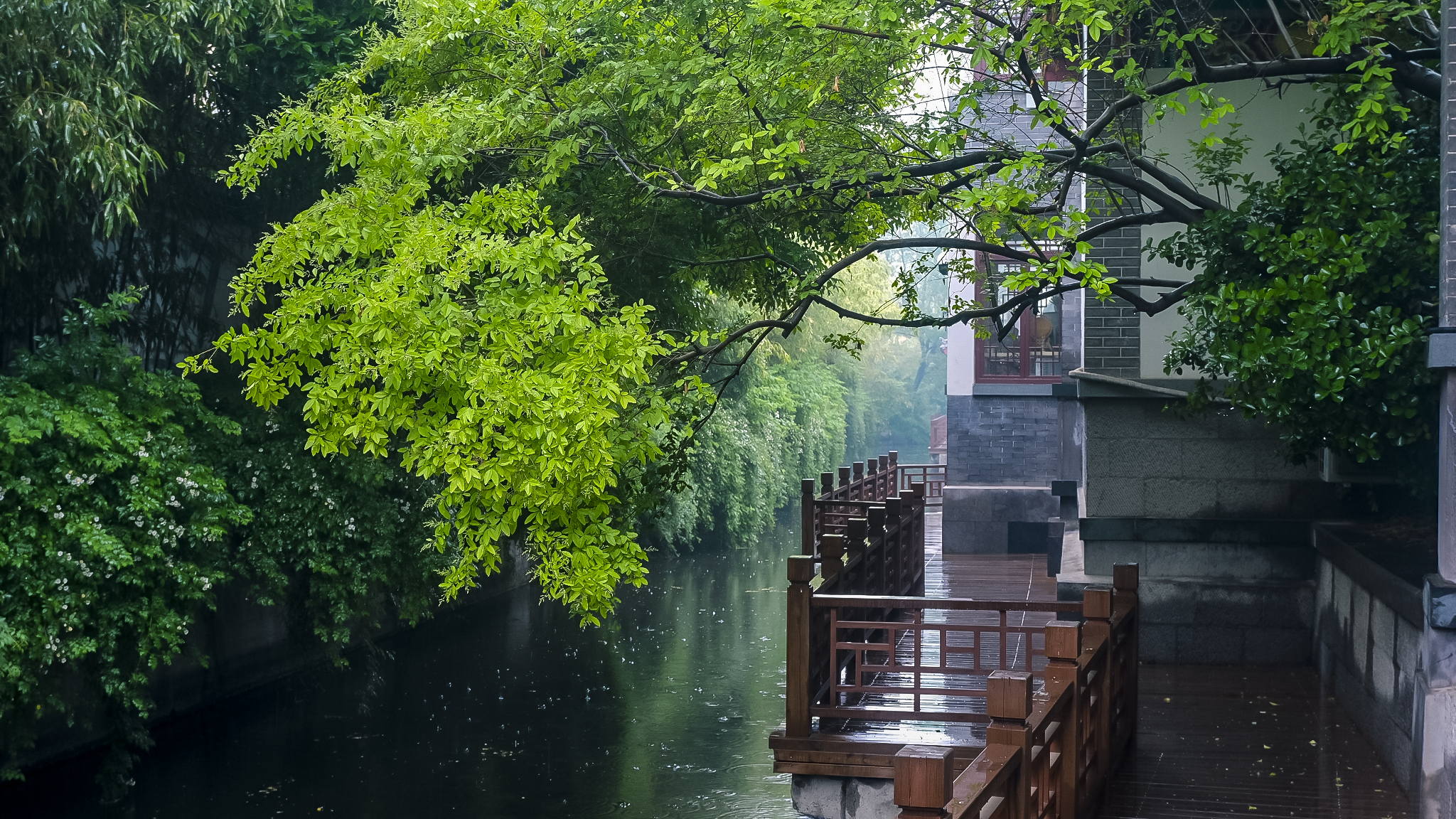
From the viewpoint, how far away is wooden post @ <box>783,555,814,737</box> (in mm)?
6621

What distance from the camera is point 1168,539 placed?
343 inches

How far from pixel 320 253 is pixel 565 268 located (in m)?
1.53

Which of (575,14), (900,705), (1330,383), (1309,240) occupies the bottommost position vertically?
(900,705)

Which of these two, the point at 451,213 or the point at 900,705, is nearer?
the point at 451,213

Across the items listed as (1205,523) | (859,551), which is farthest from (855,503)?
(1205,523)

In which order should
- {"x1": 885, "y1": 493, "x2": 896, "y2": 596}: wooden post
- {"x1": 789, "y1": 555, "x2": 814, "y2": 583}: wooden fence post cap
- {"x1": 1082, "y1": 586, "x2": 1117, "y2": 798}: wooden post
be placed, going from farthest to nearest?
{"x1": 885, "y1": 493, "x2": 896, "y2": 596}: wooden post
{"x1": 789, "y1": 555, "x2": 814, "y2": 583}: wooden fence post cap
{"x1": 1082, "y1": 586, "x2": 1117, "y2": 798}: wooden post

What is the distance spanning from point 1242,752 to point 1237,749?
0.17 feet

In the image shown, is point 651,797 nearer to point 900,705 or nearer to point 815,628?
point 900,705

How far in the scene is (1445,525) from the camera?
4.86 m

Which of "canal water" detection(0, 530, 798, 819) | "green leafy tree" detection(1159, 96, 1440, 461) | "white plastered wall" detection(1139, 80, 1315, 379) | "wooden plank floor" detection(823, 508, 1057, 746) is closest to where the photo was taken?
"green leafy tree" detection(1159, 96, 1440, 461)

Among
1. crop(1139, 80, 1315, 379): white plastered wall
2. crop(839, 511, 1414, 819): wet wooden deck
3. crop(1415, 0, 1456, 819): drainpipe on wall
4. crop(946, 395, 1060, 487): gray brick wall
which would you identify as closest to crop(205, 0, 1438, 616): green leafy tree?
crop(1139, 80, 1315, 379): white plastered wall

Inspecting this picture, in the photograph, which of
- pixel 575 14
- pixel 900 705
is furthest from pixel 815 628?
pixel 575 14

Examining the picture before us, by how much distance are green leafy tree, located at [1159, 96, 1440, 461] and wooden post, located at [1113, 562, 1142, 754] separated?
1.06 meters

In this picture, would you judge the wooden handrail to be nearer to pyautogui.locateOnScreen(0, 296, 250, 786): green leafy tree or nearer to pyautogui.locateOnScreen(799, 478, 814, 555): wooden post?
pyautogui.locateOnScreen(0, 296, 250, 786): green leafy tree
